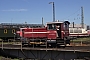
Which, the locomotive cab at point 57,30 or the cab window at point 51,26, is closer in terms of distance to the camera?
the locomotive cab at point 57,30

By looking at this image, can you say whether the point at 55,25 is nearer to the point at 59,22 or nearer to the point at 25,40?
the point at 59,22

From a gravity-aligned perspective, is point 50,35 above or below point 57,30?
below

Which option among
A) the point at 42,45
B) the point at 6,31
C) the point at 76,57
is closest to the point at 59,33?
the point at 42,45

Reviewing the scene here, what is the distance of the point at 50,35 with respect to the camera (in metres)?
23.8

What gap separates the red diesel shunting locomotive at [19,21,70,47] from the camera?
2298 centimetres

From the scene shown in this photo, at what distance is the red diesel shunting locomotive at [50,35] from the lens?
2298 cm

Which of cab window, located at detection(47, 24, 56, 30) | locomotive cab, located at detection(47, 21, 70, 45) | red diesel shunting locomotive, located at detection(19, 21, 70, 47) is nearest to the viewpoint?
red diesel shunting locomotive, located at detection(19, 21, 70, 47)

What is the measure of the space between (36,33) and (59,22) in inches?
141

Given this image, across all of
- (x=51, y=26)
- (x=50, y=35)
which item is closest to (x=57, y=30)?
(x=51, y=26)

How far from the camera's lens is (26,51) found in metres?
21.7

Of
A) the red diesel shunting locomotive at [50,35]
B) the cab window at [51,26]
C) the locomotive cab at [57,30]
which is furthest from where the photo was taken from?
the cab window at [51,26]

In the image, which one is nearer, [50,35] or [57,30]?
[57,30]

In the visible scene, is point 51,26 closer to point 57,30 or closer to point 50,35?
point 57,30

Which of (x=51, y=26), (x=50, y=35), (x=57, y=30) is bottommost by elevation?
(x=50, y=35)
